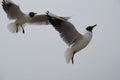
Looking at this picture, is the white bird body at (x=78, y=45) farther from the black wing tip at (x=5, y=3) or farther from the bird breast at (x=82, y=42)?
the black wing tip at (x=5, y=3)

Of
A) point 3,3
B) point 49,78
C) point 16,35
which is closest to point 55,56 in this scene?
point 49,78

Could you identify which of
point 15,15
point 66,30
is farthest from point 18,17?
point 66,30

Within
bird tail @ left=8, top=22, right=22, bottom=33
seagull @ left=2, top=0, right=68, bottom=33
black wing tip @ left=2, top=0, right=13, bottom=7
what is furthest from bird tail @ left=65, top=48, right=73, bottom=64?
black wing tip @ left=2, top=0, right=13, bottom=7

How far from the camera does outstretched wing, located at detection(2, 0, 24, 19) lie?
1357mm

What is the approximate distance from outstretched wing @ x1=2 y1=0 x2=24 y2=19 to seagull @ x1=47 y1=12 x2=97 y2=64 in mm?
170

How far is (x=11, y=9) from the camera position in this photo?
136cm

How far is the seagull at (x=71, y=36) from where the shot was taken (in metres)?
1.26

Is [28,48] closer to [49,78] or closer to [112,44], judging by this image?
[49,78]

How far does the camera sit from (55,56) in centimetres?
136

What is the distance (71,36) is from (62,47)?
0.09 m

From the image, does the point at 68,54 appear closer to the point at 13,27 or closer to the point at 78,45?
the point at 78,45

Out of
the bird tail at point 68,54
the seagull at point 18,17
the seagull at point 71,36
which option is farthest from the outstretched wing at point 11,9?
the bird tail at point 68,54

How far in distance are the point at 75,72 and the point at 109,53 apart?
0.19 m

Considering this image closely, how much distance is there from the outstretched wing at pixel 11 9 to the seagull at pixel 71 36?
0.17m
